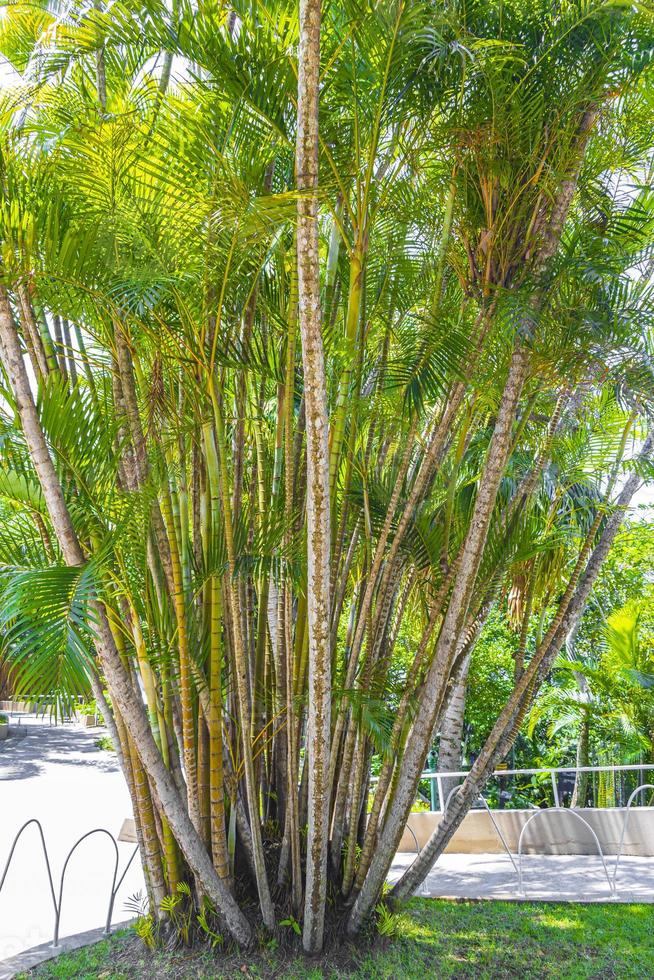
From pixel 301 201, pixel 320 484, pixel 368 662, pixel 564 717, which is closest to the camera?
pixel 301 201

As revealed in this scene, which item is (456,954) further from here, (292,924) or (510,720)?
(510,720)

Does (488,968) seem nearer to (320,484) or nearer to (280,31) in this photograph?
(320,484)

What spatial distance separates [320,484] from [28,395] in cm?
99

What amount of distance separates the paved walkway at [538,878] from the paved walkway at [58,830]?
2.03 m

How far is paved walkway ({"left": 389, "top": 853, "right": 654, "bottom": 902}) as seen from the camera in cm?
455

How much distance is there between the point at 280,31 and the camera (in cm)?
271

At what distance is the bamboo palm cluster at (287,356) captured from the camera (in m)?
2.50

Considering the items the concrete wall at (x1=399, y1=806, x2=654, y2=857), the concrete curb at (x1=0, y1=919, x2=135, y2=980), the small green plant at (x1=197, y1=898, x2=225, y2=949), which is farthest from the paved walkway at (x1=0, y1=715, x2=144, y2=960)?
the concrete wall at (x1=399, y1=806, x2=654, y2=857)

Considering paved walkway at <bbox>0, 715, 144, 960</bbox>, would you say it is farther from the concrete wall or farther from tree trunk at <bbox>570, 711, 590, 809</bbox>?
tree trunk at <bbox>570, 711, 590, 809</bbox>

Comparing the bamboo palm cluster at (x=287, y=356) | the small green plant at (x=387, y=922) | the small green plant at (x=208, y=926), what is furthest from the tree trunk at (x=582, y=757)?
the small green plant at (x=208, y=926)

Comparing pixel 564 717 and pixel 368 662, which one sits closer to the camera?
pixel 368 662

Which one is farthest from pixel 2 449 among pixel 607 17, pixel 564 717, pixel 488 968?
pixel 564 717

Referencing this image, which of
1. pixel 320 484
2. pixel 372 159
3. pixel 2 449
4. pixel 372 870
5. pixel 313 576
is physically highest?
pixel 372 159

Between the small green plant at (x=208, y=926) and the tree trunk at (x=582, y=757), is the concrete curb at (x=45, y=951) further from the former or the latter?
the tree trunk at (x=582, y=757)
